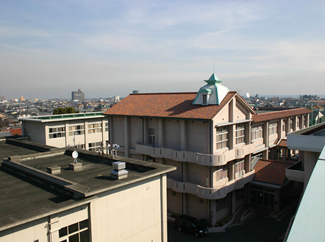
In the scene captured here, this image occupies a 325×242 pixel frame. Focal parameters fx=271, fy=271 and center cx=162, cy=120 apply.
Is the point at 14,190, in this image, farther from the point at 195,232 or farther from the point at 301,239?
the point at 195,232

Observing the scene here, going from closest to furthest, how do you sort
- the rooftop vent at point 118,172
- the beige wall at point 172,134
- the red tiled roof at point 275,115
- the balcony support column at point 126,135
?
1. the rooftop vent at point 118,172
2. the beige wall at point 172,134
3. the red tiled roof at point 275,115
4. the balcony support column at point 126,135

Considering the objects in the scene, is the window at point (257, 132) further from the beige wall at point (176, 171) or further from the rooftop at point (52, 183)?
the rooftop at point (52, 183)

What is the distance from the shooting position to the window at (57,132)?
38.6 metres

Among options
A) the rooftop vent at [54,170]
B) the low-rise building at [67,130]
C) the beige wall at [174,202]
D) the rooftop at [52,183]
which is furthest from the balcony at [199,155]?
the rooftop vent at [54,170]

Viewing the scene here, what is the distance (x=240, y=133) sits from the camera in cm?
3098

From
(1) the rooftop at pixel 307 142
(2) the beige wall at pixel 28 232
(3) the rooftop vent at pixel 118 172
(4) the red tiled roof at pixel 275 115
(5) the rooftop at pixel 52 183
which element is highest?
(4) the red tiled roof at pixel 275 115

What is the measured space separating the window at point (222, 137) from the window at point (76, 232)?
59.6 feet

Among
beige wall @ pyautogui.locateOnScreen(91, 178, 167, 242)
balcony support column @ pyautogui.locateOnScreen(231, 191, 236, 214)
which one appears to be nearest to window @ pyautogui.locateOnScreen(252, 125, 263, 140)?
balcony support column @ pyautogui.locateOnScreen(231, 191, 236, 214)

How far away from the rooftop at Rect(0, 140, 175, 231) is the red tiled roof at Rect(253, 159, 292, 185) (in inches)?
749

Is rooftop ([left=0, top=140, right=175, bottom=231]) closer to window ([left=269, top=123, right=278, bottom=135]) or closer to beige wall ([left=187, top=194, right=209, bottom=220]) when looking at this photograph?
beige wall ([left=187, top=194, right=209, bottom=220])

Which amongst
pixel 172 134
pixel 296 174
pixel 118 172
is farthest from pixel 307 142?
pixel 172 134

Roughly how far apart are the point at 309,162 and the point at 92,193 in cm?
1607

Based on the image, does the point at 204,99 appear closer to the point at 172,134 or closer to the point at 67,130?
the point at 172,134

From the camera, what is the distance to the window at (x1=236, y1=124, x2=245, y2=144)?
100ft
